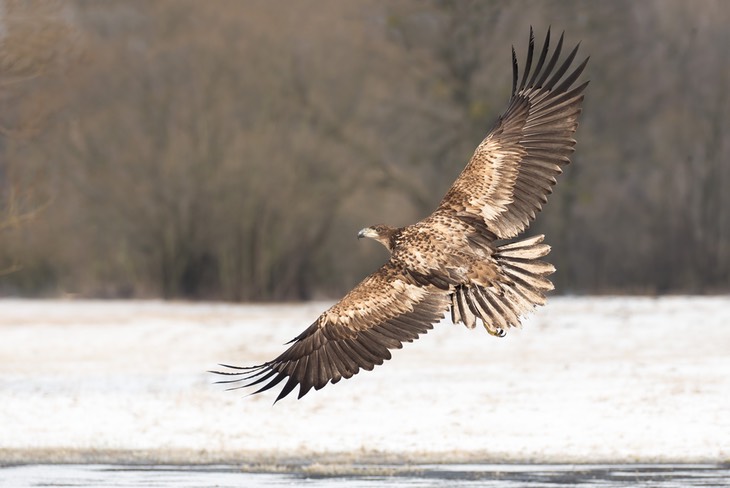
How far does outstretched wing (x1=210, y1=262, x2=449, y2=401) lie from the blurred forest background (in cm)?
2432

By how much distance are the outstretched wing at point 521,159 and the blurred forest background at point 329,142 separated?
80.1 feet

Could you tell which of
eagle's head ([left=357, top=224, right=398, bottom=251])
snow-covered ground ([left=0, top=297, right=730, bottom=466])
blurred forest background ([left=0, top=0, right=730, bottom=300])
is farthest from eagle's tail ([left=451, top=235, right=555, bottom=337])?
blurred forest background ([left=0, top=0, right=730, bottom=300])

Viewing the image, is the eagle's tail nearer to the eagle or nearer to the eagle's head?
the eagle

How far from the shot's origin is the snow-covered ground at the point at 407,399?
13.9 meters

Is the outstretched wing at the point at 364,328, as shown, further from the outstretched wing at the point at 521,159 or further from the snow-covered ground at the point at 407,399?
the snow-covered ground at the point at 407,399

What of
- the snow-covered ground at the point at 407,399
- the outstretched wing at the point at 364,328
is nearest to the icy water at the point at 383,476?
the snow-covered ground at the point at 407,399

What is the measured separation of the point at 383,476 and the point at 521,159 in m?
3.74

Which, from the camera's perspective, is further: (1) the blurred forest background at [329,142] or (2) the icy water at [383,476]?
(1) the blurred forest background at [329,142]

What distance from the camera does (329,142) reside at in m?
35.6

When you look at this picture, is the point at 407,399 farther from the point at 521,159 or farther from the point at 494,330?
the point at 494,330

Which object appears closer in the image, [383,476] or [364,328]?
[364,328]

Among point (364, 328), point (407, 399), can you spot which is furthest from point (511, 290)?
point (407, 399)

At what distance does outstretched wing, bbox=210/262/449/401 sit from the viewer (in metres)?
9.34

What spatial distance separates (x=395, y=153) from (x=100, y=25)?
872cm
